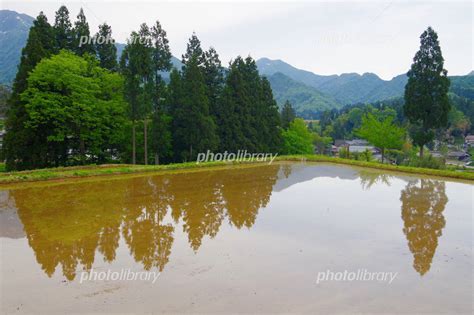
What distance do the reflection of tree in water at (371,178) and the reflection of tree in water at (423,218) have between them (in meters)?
1.43

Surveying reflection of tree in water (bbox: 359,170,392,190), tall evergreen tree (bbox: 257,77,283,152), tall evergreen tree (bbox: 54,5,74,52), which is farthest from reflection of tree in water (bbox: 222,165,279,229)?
tall evergreen tree (bbox: 54,5,74,52)

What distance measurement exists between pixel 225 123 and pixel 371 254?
884 inches

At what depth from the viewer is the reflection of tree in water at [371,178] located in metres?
16.9

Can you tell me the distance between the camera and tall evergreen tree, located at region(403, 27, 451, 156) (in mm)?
25141

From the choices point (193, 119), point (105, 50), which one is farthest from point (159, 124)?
point (105, 50)

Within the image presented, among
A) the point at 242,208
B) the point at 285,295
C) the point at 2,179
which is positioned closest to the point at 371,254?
the point at 285,295

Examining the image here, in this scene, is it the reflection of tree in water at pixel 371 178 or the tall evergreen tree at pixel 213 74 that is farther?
the tall evergreen tree at pixel 213 74

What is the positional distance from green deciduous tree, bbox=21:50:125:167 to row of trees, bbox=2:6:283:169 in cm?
6

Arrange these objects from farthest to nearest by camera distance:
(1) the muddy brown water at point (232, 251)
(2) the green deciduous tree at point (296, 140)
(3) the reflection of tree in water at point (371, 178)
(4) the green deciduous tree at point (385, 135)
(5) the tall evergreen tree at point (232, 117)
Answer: (2) the green deciduous tree at point (296, 140) < (4) the green deciduous tree at point (385, 135) < (5) the tall evergreen tree at point (232, 117) < (3) the reflection of tree in water at point (371, 178) < (1) the muddy brown water at point (232, 251)

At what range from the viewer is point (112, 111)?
81.6 feet

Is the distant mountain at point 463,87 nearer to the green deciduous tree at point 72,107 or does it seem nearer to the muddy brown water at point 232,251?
the green deciduous tree at point 72,107

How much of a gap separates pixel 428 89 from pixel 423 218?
1772 centimetres

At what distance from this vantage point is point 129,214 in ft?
34.5

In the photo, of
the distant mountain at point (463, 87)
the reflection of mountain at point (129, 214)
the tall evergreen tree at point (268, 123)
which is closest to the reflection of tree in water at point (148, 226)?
the reflection of mountain at point (129, 214)
